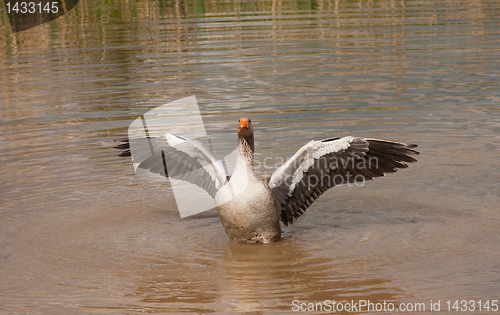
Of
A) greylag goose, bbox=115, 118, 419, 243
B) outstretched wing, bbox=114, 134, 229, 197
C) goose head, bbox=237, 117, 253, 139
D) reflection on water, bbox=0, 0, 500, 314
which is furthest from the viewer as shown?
outstretched wing, bbox=114, 134, 229, 197

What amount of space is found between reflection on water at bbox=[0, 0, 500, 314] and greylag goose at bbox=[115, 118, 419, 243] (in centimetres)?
29

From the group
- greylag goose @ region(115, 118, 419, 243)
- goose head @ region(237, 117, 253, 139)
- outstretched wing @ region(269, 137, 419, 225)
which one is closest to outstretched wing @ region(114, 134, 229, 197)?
greylag goose @ region(115, 118, 419, 243)

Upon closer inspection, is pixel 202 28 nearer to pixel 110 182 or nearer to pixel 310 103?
pixel 310 103

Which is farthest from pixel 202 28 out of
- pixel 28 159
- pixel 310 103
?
pixel 28 159

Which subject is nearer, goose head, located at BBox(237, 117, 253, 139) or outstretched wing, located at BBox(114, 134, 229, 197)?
goose head, located at BBox(237, 117, 253, 139)

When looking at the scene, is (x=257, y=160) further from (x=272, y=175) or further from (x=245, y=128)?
(x=245, y=128)

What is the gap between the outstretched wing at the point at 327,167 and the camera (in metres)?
7.44

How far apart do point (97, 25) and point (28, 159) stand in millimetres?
15733

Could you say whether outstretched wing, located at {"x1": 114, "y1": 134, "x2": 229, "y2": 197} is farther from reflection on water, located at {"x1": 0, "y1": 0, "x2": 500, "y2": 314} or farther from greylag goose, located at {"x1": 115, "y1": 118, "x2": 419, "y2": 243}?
reflection on water, located at {"x1": 0, "y1": 0, "x2": 500, "y2": 314}

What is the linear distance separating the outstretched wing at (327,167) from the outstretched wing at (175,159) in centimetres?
75

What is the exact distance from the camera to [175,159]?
330 inches

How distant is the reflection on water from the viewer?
6.71 meters

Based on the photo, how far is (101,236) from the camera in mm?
8055

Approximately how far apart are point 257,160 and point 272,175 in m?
2.91
